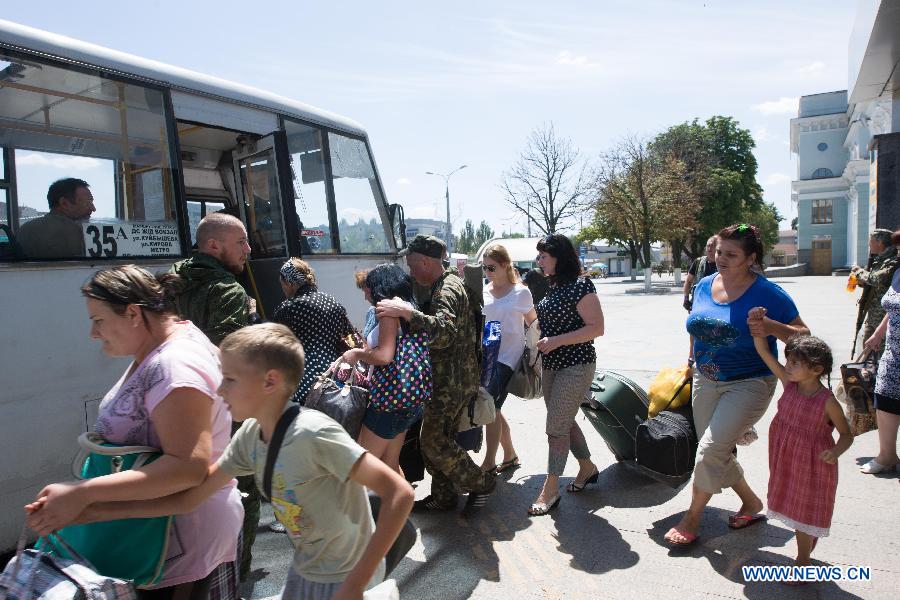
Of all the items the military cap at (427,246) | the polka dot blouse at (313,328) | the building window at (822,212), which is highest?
the building window at (822,212)

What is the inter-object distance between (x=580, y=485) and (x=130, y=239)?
3.62 m

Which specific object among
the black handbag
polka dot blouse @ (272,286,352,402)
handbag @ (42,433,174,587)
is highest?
polka dot blouse @ (272,286,352,402)

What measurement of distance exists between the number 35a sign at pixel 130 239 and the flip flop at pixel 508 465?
3.05 m

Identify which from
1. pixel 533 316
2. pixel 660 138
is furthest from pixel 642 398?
pixel 660 138

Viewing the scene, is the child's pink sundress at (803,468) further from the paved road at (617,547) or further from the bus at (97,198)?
the bus at (97,198)

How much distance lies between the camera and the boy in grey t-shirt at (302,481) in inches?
67.7

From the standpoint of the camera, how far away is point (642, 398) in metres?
4.82

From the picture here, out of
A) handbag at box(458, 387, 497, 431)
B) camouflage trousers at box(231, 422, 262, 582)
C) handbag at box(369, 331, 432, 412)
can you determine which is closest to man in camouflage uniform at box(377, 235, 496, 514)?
handbag at box(458, 387, 497, 431)

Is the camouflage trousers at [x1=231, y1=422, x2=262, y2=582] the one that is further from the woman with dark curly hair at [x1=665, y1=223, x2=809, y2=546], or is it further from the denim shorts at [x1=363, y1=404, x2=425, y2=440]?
the woman with dark curly hair at [x1=665, y1=223, x2=809, y2=546]

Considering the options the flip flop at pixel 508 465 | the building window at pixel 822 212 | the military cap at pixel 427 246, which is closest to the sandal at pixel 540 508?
the flip flop at pixel 508 465

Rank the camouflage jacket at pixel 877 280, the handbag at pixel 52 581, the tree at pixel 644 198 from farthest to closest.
A: the tree at pixel 644 198 → the camouflage jacket at pixel 877 280 → the handbag at pixel 52 581

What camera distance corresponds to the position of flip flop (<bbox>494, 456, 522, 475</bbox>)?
5247 millimetres

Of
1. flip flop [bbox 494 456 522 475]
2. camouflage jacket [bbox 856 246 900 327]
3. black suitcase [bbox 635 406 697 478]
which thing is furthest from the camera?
camouflage jacket [bbox 856 246 900 327]

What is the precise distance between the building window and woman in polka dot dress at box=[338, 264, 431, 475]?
51.4 metres
